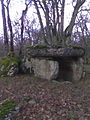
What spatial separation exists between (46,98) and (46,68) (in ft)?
9.27

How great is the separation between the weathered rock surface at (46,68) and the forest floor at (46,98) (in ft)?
1.36

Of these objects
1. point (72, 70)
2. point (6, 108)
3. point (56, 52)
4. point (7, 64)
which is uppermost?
point (56, 52)

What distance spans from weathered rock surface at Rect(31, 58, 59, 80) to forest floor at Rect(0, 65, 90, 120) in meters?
0.41

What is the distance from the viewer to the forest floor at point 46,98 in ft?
15.2

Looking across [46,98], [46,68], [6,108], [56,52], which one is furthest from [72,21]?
[6,108]

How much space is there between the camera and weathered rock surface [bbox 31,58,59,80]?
8312 mm

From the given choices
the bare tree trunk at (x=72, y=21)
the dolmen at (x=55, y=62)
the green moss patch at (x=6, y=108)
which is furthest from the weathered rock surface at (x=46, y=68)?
the green moss patch at (x=6, y=108)

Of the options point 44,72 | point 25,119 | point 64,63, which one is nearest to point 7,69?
point 44,72

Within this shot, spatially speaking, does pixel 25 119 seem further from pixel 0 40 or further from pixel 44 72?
pixel 0 40

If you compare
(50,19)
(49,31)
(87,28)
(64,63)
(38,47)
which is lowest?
(64,63)

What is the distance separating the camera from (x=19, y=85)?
7.40 metres

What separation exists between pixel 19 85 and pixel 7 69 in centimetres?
201

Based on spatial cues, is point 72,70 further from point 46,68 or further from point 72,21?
point 72,21

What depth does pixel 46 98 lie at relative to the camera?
18.9 ft
